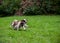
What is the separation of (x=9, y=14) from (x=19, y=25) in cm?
1202

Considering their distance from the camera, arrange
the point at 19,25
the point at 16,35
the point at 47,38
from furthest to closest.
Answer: the point at 19,25 < the point at 16,35 < the point at 47,38

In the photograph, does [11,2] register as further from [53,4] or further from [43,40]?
[43,40]

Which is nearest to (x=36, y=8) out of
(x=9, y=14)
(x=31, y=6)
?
(x=31, y=6)

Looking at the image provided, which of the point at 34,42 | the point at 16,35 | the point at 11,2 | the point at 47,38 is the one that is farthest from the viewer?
the point at 11,2

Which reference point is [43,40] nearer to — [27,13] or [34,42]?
[34,42]

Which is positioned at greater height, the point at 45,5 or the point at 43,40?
the point at 43,40

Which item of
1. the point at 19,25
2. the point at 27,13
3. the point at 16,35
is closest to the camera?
the point at 16,35

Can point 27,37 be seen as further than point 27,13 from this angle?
No

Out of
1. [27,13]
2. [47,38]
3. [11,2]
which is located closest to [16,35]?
[47,38]

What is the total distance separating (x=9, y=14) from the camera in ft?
86.9

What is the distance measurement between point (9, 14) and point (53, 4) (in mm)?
4253

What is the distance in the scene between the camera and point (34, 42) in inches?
444

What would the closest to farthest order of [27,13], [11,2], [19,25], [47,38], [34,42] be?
1. [34,42]
2. [47,38]
3. [19,25]
4. [27,13]
5. [11,2]

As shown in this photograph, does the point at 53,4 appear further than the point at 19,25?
Yes
